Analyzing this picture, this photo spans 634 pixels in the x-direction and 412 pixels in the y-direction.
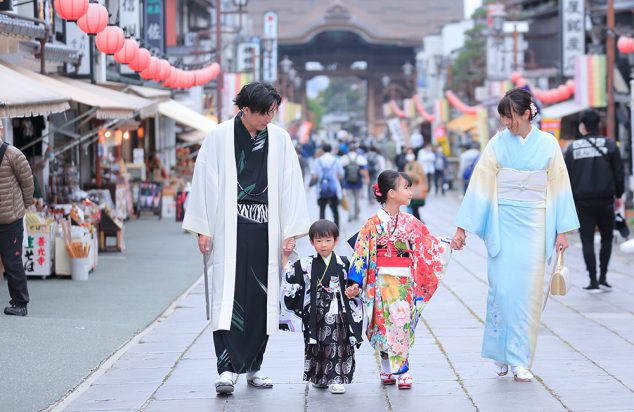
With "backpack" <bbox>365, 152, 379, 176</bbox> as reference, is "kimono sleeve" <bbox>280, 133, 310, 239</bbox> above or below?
above

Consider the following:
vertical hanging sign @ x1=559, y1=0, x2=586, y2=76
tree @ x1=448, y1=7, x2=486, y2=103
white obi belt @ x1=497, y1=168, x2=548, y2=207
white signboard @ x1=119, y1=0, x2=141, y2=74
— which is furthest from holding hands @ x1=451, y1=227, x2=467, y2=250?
tree @ x1=448, y1=7, x2=486, y2=103

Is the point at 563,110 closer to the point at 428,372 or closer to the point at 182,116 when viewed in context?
the point at 182,116

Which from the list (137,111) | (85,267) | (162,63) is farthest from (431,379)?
(162,63)

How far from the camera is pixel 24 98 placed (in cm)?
996

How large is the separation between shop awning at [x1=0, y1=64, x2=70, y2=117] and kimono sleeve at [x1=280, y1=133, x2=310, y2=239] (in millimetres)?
3649

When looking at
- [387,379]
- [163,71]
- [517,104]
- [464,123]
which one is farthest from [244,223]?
[464,123]

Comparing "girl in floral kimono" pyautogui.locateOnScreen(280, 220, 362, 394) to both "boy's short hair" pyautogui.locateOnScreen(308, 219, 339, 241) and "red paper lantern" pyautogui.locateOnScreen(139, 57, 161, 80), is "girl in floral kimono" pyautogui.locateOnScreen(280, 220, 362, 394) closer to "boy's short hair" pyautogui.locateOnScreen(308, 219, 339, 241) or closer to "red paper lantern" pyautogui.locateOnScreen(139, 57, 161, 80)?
"boy's short hair" pyautogui.locateOnScreen(308, 219, 339, 241)

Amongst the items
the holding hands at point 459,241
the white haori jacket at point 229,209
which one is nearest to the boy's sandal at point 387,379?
the white haori jacket at point 229,209

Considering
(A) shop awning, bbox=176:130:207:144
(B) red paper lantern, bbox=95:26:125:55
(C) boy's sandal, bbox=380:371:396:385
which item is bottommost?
(C) boy's sandal, bbox=380:371:396:385

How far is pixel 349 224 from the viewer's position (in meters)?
21.1

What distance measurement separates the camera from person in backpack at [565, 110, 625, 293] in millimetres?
10422

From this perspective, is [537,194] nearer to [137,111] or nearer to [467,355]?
[467,355]

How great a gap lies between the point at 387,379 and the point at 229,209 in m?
1.38

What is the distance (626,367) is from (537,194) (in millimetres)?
1289
